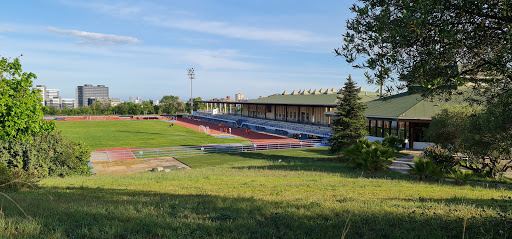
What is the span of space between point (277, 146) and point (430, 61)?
118 ft

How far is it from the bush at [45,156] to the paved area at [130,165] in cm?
526

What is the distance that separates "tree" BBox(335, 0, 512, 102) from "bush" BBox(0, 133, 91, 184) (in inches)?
652

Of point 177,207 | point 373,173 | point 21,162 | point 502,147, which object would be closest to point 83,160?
point 21,162

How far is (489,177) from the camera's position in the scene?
1847 centimetres

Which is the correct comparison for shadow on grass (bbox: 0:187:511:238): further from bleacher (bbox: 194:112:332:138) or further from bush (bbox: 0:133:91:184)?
bleacher (bbox: 194:112:332:138)

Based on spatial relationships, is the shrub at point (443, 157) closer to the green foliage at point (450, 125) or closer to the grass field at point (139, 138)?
the green foliage at point (450, 125)

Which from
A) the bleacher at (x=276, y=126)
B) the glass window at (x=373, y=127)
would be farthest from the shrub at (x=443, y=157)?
the bleacher at (x=276, y=126)

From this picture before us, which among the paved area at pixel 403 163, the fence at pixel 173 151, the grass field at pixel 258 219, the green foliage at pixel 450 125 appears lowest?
the fence at pixel 173 151

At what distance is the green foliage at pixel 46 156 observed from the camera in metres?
→ 17.3

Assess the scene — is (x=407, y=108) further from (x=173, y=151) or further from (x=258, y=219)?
(x=258, y=219)

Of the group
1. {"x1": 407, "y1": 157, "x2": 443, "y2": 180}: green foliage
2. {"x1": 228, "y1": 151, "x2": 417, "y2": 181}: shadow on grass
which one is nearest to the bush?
{"x1": 228, "y1": 151, "x2": 417, "y2": 181}: shadow on grass

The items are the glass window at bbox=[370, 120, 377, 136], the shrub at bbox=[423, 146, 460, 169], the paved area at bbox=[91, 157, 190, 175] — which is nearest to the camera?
the shrub at bbox=[423, 146, 460, 169]

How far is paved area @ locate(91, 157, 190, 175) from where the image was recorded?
27.2m

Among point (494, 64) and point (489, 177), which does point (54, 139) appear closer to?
point (494, 64)
